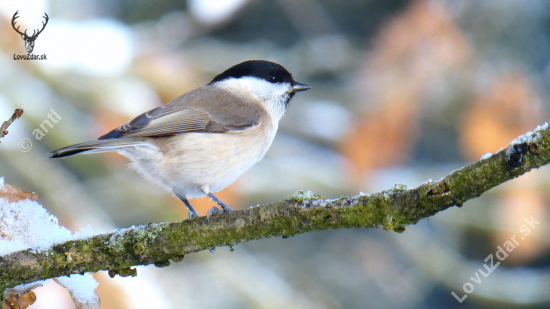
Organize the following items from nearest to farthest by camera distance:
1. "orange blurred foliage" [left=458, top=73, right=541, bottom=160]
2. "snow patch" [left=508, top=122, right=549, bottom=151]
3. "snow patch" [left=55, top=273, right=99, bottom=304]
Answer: "snow patch" [left=508, top=122, right=549, bottom=151], "snow patch" [left=55, top=273, right=99, bottom=304], "orange blurred foliage" [left=458, top=73, right=541, bottom=160]

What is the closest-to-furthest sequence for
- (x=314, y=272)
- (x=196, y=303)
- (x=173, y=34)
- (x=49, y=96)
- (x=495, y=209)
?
(x=49, y=96), (x=495, y=209), (x=196, y=303), (x=173, y=34), (x=314, y=272)

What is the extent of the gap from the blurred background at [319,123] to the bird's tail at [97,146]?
1.11m

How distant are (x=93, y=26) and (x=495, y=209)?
11.9ft

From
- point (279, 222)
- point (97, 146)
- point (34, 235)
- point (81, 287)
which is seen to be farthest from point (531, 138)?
point (97, 146)

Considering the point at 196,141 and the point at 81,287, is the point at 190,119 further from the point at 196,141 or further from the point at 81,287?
the point at 81,287

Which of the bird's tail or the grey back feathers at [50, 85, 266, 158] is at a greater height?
the grey back feathers at [50, 85, 266, 158]

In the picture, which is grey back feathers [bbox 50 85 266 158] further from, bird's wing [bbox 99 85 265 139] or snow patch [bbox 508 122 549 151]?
snow patch [bbox 508 122 549 151]

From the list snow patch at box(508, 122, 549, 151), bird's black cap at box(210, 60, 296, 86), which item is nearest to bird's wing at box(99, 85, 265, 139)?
bird's black cap at box(210, 60, 296, 86)

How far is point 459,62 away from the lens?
4066mm

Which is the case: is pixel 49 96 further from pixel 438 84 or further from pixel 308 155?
pixel 438 84

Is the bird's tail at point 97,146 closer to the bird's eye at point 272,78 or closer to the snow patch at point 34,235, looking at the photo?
the snow patch at point 34,235

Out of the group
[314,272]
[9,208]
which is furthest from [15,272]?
[314,272]

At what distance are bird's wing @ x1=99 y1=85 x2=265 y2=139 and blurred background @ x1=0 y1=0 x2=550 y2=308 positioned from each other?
Answer: 36.1 inches

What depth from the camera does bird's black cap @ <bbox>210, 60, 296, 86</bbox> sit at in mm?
2666
